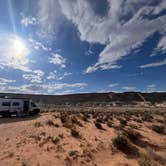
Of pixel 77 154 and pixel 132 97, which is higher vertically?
pixel 132 97

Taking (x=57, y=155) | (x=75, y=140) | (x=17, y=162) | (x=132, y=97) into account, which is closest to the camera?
(x=17, y=162)

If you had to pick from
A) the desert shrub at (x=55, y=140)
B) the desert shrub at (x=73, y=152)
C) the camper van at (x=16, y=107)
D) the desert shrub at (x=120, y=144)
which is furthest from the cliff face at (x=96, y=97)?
the desert shrub at (x=73, y=152)

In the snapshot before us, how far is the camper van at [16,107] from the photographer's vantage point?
24.0 meters

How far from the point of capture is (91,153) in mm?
10469

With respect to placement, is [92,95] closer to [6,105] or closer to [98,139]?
[6,105]

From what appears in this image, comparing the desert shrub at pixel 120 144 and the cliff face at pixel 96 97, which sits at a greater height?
the cliff face at pixel 96 97

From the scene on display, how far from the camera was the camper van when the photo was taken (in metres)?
24.0

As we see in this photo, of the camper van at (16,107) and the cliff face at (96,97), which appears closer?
the camper van at (16,107)

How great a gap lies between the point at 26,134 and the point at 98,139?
492cm

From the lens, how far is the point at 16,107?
25922mm

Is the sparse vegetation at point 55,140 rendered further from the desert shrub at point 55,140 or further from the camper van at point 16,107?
the camper van at point 16,107

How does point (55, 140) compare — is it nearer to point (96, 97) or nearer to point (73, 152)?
point (73, 152)

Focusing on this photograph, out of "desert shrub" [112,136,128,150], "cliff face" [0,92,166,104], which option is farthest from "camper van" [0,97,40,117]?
"cliff face" [0,92,166,104]

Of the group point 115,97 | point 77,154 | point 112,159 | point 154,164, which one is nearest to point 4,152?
point 77,154
